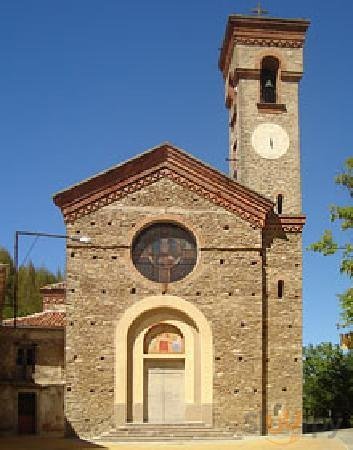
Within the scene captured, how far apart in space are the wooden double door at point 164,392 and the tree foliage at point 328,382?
13352 mm

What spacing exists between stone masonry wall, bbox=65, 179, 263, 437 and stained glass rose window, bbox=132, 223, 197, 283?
0.36 metres

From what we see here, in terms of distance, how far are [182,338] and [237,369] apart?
2277 mm

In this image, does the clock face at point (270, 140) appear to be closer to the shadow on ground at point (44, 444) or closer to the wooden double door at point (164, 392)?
the wooden double door at point (164, 392)

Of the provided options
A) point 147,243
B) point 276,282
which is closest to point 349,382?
point 276,282

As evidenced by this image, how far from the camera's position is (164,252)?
28891mm

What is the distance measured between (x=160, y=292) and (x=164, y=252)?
1564 millimetres

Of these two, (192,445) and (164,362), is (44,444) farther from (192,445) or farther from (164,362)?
(164,362)

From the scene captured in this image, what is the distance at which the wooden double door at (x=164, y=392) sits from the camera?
2802 cm

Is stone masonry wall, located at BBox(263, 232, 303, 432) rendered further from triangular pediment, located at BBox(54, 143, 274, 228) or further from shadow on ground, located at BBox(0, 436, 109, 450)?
shadow on ground, located at BBox(0, 436, 109, 450)

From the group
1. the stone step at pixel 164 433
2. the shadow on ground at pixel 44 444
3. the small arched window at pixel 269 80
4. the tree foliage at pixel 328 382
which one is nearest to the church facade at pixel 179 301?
the stone step at pixel 164 433

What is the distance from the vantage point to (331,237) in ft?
73.6

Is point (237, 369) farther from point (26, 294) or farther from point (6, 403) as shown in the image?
point (26, 294)

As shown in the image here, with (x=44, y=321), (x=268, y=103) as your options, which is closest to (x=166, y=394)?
(x=44, y=321)

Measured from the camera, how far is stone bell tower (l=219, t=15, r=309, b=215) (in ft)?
101
